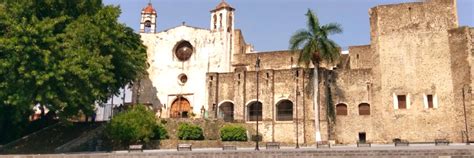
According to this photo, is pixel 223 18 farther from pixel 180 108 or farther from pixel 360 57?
pixel 360 57

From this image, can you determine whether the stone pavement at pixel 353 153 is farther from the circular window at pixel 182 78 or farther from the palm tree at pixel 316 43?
→ the circular window at pixel 182 78

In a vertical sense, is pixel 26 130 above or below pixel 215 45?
below

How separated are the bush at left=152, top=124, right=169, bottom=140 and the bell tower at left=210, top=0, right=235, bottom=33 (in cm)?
1303

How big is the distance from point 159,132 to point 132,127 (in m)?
3.07

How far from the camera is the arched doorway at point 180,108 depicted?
4209 cm

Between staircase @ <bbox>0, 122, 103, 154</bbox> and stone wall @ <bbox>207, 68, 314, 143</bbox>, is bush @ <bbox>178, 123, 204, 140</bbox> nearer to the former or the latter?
stone wall @ <bbox>207, 68, 314, 143</bbox>

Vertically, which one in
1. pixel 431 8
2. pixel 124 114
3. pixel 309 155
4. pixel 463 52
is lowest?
pixel 309 155

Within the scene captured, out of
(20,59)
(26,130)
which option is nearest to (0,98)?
(20,59)

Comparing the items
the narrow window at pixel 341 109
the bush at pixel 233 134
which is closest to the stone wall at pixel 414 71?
the narrow window at pixel 341 109

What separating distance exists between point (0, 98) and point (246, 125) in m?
17.8

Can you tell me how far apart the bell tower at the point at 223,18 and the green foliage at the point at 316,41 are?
9.15 meters

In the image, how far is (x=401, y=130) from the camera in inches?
1378

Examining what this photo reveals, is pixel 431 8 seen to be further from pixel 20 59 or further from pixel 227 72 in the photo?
pixel 20 59

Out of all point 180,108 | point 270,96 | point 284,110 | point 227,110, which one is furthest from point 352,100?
point 180,108
